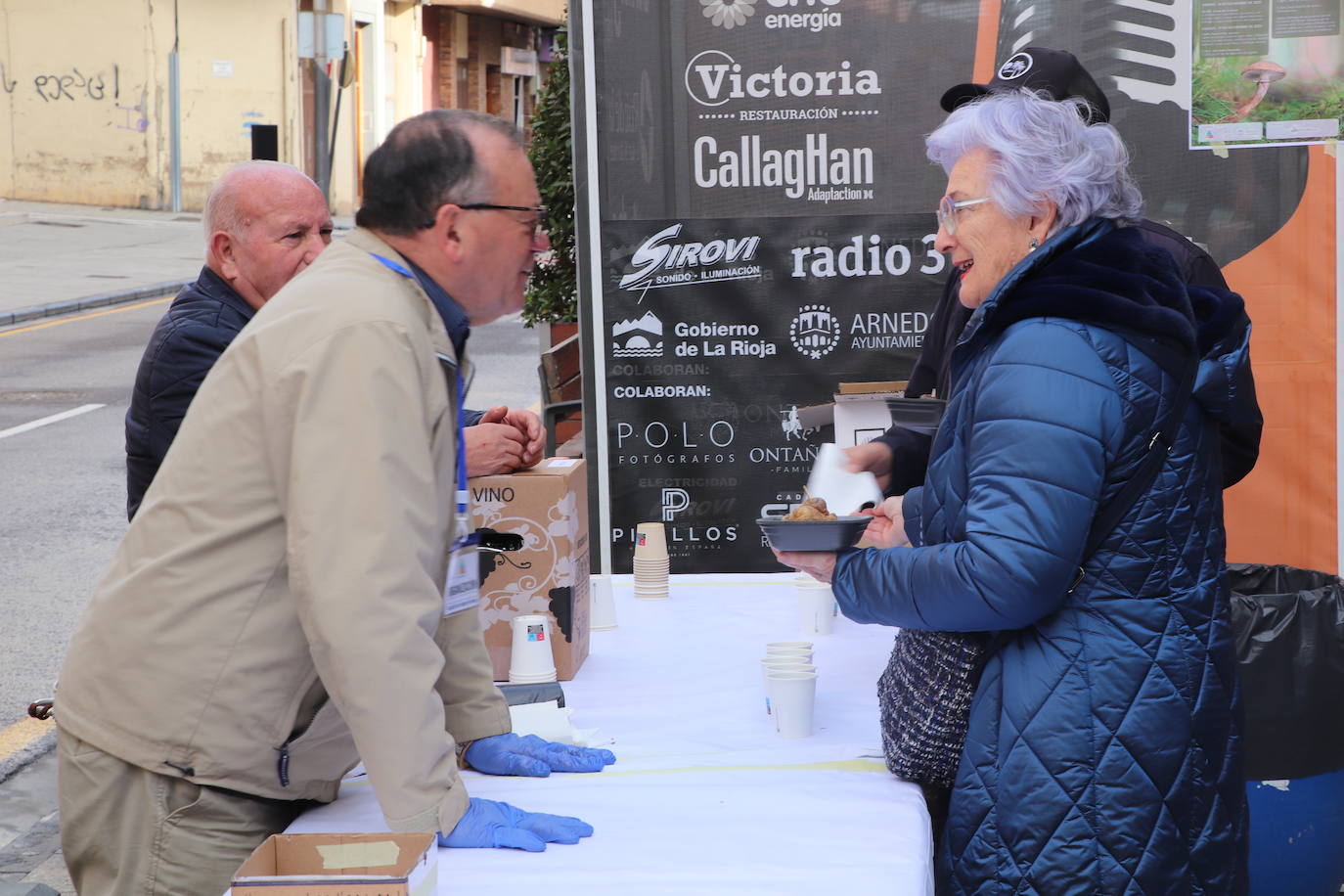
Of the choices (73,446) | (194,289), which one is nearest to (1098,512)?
(194,289)

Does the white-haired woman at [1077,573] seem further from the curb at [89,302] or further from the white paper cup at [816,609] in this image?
the curb at [89,302]

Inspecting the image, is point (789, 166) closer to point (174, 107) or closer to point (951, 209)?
point (951, 209)

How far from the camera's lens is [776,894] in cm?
182

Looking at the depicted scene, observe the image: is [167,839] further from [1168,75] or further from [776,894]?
[1168,75]

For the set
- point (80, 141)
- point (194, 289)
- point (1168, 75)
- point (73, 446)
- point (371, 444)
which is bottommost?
point (73, 446)

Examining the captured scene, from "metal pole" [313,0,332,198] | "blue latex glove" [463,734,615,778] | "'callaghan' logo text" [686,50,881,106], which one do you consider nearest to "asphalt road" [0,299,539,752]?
"metal pole" [313,0,332,198]

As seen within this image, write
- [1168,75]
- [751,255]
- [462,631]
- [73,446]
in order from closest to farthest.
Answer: [462,631] → [1168,75] → [751,255] → [73,446]

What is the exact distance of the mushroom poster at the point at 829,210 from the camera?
4496 mm

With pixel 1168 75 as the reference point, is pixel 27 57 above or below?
above

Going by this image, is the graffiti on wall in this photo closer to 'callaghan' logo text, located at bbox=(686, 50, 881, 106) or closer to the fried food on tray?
'callaghan' logo text, located at bbox=(686, 50, 881, 106)

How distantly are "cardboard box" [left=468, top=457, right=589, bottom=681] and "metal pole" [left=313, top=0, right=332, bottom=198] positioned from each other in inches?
281

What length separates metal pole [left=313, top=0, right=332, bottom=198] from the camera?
938 centimetres

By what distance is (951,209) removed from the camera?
7.45ft

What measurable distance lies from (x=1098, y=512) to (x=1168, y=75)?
2939 mm
